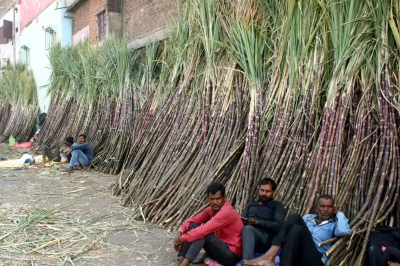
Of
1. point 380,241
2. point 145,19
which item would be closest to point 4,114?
point 145,19

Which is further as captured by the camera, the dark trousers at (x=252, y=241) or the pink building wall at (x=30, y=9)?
the pink building wall at (x=30, y=9)

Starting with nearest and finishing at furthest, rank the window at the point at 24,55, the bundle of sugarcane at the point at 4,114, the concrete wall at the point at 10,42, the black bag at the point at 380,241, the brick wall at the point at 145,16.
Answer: the black bag at the point at 380,241
the brick wall at the point at 145,16
the bundle of sugarcane at the point at 4,114
the window at the point at 24,55
the concrete wall at the point at 10,42

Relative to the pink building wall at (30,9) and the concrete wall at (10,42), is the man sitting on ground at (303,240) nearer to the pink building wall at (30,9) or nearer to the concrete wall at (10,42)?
the pink building wall at (30,9)

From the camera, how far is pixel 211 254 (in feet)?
10.9

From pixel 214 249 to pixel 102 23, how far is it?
9.56m

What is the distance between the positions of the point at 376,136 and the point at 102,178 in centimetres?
507

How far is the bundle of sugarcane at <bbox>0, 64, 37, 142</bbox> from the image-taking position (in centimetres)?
1331

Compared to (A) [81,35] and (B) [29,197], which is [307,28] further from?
(A) [81,35]

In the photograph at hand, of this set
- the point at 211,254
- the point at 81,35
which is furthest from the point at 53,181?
the point at 81,35

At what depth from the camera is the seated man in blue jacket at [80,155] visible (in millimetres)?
7988

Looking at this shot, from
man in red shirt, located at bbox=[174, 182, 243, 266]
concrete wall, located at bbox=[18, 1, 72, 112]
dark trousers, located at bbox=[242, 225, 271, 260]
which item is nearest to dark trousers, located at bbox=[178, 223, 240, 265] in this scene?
man in red shirt, located at bbox=[174, 182, 243, 266]

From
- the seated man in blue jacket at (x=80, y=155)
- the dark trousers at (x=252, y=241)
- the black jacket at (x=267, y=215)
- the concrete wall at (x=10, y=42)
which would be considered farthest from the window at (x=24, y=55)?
the dark trousers at (x=252, y=241)

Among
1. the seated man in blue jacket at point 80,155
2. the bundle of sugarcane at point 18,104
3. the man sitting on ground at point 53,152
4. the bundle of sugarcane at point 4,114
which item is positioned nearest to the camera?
the seated man in blue jacket at point 80,155

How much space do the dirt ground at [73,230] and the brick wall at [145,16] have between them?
12.5 ft
